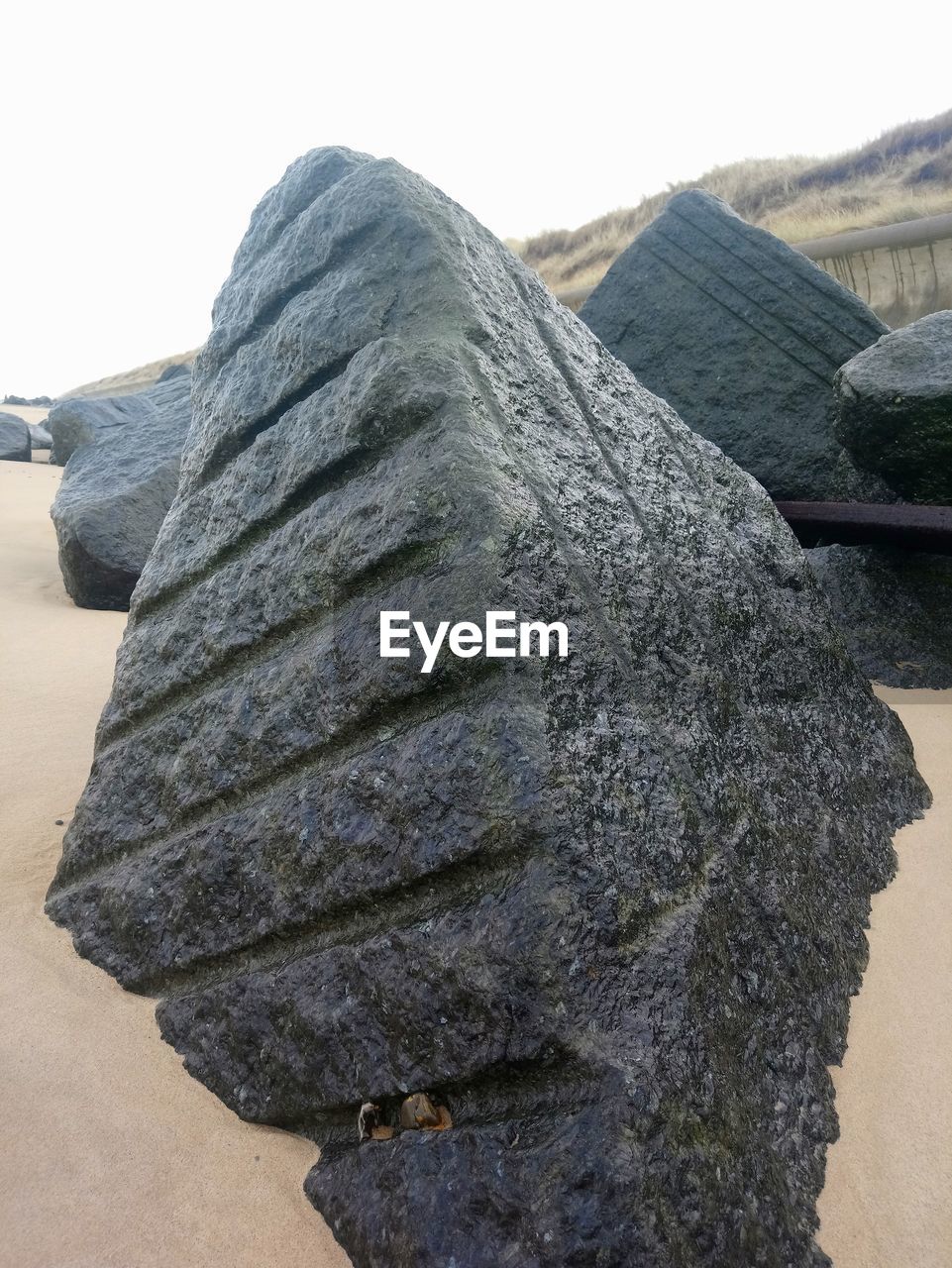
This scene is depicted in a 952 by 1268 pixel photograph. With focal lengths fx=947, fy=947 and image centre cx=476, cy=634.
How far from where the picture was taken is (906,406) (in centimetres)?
243

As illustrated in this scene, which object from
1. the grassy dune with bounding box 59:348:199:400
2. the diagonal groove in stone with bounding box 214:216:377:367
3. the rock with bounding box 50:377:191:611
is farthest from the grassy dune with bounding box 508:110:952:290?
the grassy dune with bounding box 59:348:199:400

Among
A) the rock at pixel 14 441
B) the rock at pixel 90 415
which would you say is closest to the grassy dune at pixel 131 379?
the rock at pixel 14 441

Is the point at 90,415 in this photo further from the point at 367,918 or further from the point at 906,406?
the point at 367,918

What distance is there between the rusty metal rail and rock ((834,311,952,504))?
118 millimetres

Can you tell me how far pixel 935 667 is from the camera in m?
2.50

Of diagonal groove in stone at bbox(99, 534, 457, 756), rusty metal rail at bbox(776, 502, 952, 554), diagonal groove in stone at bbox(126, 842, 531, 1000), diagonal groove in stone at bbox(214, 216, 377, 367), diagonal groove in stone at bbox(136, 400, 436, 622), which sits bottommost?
rusty metal rail at bbox(776, 502, 952, 554)

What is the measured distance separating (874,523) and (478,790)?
1818mm

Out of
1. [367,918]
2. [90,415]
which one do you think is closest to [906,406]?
[367,918]

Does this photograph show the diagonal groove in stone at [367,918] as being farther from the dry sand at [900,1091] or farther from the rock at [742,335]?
the rock at [742,335]

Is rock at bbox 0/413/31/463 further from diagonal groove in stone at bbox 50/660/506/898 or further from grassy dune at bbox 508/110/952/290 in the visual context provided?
diagonal groove in stone at bbox 50/660/506/898

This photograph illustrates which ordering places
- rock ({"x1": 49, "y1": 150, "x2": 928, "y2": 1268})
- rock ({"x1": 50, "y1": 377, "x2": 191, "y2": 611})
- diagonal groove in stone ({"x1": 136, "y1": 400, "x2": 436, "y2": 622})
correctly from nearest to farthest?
rock ({"x1": 49, "y1": 150, "x2": 928, "y2": 1268})
diagonal groove in stone ({"x1": 136, "y1": 400, "x2": 436, "y2": 622})
rock ({"x1": 50, "y1": 377, "x2": 191, "y2": 611})

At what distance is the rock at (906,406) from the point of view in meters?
2.41

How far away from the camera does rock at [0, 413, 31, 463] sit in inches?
343

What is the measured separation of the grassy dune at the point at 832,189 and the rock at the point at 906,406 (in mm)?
6420
